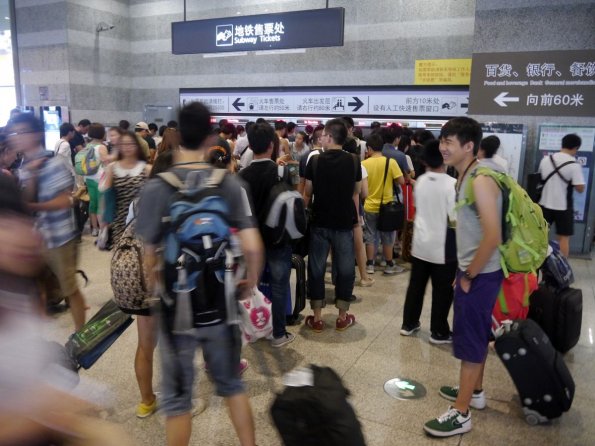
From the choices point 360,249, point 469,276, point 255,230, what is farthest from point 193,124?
point 360,249

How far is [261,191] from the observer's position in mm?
3326

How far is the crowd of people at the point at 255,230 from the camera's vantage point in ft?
6.25

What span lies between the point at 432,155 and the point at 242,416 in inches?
90.8

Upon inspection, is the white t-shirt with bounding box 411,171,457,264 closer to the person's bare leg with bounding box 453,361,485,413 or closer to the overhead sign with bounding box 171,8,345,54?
the person's bare leg with bounding box 453,361,485,413

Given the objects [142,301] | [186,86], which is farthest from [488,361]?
[186,86]

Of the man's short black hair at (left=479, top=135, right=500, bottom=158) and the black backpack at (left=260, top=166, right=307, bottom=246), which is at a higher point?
the man's short black hair at (left=479, top=135, right=500, bottom=158)

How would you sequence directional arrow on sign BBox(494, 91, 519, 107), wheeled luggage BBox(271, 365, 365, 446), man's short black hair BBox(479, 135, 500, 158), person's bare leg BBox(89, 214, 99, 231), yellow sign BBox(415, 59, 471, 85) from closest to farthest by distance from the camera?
wheeled luggage BBox(271, 365, 365, 446) → man's short black hair BBox(479, 135, 500, 158) → directional arrow on sign BBox(494, 91, 519, 107) → person's bare leg BBox(89, 214, 99, 231) → yellow sign BBox(415, 59, 471, 85)

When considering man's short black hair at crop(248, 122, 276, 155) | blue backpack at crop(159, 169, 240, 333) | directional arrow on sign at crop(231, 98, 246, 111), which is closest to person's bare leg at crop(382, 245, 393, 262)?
→ man's short black hair at crop(248, 122, 276, 155)

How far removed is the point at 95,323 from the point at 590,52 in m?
6.43

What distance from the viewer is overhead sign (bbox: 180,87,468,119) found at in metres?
8.87

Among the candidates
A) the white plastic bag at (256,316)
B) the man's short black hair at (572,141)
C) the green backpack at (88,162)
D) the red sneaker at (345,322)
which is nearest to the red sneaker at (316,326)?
the red sneaker at (345,322)

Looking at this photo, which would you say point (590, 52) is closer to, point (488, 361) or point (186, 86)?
point (488, 361)

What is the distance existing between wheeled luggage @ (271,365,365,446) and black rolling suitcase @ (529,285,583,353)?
222 centimetres

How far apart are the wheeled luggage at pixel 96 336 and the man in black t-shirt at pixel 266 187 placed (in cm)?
111
